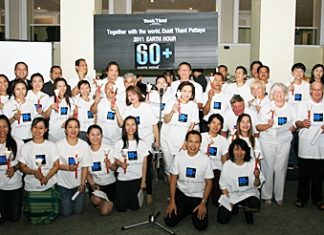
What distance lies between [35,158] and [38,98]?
1185mm

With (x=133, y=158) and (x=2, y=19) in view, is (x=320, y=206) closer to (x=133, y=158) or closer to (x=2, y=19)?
(x=133, y=158)

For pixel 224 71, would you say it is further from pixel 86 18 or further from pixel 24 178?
pixel 24 178

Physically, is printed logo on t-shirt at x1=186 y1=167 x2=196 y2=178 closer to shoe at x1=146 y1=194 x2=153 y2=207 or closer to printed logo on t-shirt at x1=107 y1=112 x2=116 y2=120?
shoe at x1=146 y1=194 x2=153 y2=207

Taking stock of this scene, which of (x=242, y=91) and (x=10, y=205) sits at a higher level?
(x=242, y=91)

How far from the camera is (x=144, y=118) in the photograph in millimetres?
5039

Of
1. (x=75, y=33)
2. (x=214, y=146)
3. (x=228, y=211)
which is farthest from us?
(x=75, y=33)

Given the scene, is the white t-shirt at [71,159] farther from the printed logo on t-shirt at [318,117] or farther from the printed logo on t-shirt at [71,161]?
the printed logo on t-shirt at [318,117]

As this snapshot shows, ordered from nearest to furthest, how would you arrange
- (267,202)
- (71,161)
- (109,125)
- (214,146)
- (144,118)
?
1. (71,161)
2. (214,146)
3. (267,202)
4. (144,118)
5. (109,125)

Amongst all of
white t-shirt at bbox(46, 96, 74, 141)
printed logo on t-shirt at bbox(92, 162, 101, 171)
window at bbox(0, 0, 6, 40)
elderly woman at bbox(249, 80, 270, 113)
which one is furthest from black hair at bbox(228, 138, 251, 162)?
window at bbox(0, 0, 6, 40)

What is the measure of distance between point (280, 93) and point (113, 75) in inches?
81.0

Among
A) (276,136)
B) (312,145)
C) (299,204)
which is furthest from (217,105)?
(299,204)

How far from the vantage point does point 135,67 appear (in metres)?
6.90

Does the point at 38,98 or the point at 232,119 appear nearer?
the point at 232,119

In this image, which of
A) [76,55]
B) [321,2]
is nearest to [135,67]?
[76,55]
